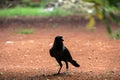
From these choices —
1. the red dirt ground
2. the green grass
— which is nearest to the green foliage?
the red dirt ground

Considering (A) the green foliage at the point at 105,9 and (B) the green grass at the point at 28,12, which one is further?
(B) the green grass at the point at 28,12

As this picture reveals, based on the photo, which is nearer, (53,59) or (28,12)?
(53,59)

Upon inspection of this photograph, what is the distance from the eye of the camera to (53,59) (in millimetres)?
11109

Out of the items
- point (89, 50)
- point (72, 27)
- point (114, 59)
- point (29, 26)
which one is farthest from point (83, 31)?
point (114, 59)

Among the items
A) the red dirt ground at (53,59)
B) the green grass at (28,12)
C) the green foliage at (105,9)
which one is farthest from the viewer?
the green grass at (28,12)

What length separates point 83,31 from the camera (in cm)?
1819

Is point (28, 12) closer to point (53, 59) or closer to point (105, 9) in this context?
point (53, 59)

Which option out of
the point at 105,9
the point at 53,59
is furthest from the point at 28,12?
the point at 105,9

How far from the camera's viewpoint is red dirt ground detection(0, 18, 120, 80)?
8492mm

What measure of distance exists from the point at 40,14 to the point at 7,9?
10.6ft

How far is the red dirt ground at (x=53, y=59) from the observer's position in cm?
849

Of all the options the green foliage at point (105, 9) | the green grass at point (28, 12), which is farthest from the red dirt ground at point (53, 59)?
the green foliage at point (105, 9)

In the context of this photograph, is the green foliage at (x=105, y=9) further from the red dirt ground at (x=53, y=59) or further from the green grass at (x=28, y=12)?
the green grass at (x=28, y=12)

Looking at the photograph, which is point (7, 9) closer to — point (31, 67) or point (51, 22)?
point (51, 22)
